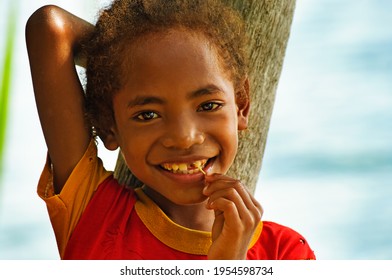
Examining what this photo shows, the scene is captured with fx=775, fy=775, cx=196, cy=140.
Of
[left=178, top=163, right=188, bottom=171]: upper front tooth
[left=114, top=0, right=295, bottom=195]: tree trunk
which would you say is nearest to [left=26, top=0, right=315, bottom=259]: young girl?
[left=178, top=163, right=188, bottom=171]: upper front tooth

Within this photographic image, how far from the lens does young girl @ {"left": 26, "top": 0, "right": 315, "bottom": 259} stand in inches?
95.3

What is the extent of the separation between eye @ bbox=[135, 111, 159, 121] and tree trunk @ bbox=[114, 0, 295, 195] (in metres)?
0.43

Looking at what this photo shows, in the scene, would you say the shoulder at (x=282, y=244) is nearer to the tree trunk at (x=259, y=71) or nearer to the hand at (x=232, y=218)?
the hand at (x=232, y=218)

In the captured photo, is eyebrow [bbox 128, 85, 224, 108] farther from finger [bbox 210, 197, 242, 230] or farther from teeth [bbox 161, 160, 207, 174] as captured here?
finger [bbox 210, 197, 242, 230]

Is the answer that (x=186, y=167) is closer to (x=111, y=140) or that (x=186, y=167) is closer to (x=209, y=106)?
(x=209, y=106)

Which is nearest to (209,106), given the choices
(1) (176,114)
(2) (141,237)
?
(1) (176,114)

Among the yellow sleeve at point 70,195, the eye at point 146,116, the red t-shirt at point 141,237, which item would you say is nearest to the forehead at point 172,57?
the eye at point 146,116

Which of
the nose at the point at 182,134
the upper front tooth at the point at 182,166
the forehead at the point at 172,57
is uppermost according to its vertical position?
the forehead at the point at 172,57

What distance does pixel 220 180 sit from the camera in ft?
8.02

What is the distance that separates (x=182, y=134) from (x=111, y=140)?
1.17 ft

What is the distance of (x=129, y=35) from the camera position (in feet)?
8.38

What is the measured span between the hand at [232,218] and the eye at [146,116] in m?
0.29

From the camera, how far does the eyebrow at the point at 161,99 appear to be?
2.42 meters
